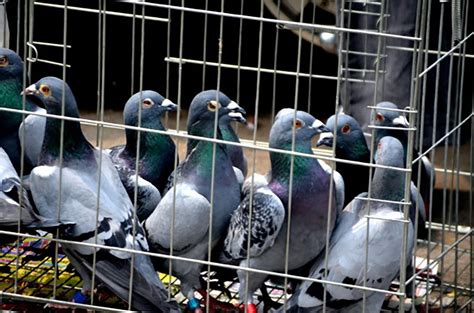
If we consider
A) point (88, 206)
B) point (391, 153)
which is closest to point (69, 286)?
point (88, 206)

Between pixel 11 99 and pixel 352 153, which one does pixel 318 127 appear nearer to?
pixel 352 153

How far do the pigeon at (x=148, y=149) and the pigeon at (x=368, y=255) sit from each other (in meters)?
0.66

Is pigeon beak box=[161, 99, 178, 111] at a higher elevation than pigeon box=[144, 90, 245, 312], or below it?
higher

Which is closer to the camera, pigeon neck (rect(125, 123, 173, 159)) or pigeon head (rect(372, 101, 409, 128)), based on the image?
pigeon head (rect(372, 101, 409, 128))

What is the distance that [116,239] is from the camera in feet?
11.8

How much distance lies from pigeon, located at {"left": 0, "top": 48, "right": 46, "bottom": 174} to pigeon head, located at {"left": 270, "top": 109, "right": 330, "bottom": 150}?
81cm

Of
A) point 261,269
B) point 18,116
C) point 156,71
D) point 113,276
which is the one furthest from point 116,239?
point 156,71

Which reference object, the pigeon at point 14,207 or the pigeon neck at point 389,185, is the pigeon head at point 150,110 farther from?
the pigeon neck at point 389,185

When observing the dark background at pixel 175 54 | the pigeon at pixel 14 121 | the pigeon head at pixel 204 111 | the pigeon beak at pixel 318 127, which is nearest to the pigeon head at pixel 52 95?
the pigeon at pixel 14 121

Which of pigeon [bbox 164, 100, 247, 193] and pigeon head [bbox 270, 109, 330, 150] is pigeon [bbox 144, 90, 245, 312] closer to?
pigeon [bbox 164, 100, 247, 193]

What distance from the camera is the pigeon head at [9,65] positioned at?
404 cm

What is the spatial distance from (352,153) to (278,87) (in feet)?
10.4

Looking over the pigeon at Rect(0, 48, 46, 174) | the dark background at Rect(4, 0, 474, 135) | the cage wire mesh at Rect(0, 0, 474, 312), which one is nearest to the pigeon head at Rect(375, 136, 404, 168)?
the cage wire mesh at Rect(0, 0, 474, 312)

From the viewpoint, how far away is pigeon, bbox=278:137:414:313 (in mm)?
3518
